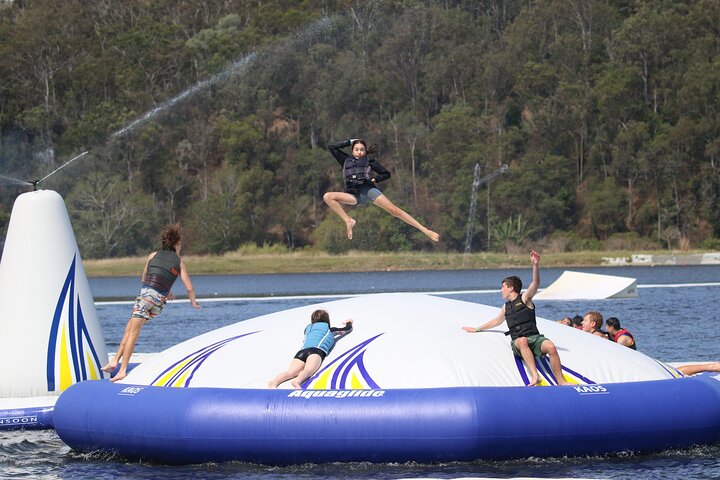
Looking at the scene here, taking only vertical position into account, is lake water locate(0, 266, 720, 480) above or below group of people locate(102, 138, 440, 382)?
below

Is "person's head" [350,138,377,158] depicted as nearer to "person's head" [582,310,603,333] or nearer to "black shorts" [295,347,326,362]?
"black shorts" [295,347,326,362]

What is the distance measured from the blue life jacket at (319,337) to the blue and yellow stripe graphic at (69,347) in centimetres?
341

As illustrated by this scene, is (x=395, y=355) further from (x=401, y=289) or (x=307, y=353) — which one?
(x=401, y=289)

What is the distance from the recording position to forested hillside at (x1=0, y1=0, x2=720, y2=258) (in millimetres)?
69188

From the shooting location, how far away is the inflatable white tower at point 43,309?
49.8 ft

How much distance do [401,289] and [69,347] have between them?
3302 cm

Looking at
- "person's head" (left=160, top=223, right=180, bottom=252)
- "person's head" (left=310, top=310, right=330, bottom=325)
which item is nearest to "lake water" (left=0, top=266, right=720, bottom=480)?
"person's head" (left=310, top=310, right=330, bottom=325)

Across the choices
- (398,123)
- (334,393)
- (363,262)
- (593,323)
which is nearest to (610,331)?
(593,323)

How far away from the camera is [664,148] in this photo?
69.8 m

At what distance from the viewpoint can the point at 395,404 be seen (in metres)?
12.1

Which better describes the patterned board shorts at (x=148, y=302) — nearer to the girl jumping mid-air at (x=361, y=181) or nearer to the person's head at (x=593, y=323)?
the girl jumping mid-air at (x=361, y=181)

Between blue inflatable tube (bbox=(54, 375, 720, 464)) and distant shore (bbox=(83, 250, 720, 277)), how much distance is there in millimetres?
48961

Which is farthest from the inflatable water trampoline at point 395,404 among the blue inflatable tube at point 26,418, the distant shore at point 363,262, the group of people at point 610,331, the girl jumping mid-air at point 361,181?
the distant shore at point 363,262

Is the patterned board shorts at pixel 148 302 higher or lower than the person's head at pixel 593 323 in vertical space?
higher
